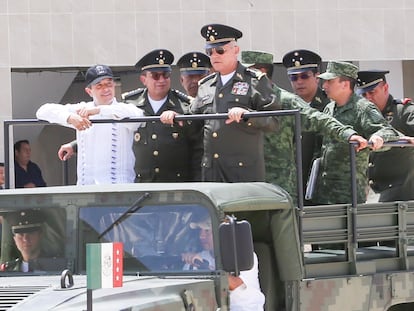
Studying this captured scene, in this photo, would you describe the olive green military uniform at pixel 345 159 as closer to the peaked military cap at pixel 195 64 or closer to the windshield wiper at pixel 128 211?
the peaked military cap at pixel 195 64

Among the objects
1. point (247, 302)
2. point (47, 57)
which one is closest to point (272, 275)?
point (247, 302)

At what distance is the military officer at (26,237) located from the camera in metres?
5.94

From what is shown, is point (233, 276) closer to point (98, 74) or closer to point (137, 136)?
point (137, 136)

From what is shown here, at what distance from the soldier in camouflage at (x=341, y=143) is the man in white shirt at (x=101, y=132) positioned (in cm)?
142

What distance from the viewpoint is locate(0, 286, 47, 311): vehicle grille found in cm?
496

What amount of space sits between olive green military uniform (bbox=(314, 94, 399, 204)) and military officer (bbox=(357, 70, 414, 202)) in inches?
21.8

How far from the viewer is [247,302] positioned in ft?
19.4

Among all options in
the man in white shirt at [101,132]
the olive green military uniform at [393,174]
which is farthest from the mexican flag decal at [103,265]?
the olive green military uniform at [393,174]

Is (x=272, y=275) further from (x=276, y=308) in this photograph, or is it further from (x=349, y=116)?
(x=349, y=116)

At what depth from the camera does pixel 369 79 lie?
877 centimetres

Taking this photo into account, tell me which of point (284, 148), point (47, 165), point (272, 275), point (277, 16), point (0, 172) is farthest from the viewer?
point (277, 16)

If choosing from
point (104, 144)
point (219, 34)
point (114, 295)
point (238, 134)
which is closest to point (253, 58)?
point (219, 34)

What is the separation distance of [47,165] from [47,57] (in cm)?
170

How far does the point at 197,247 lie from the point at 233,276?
281mm
